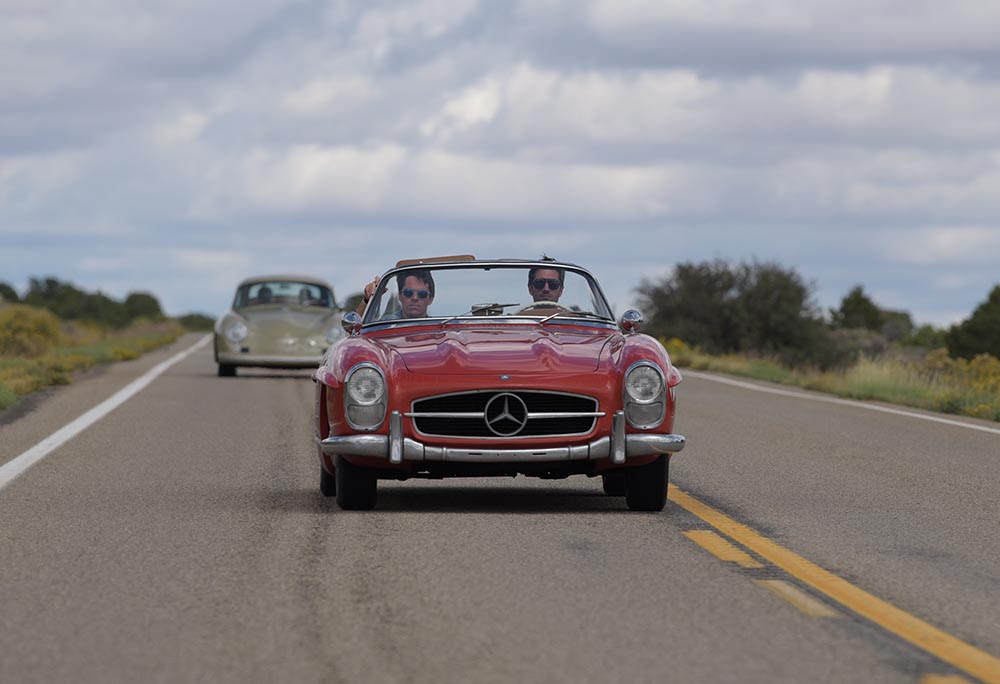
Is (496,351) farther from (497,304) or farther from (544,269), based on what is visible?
(544,269)

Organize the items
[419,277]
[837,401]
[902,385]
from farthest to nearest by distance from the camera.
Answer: [902,385] → [837,401] → [419,277]

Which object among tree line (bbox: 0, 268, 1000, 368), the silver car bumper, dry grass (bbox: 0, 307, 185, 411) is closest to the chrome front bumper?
dry grass (bbox: 0, 307, 185, 411)

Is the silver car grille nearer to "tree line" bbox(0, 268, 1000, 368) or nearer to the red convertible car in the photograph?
the red convertible car

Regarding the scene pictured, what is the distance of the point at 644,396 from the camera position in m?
9.23

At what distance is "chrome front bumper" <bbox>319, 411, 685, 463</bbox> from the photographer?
8938mm

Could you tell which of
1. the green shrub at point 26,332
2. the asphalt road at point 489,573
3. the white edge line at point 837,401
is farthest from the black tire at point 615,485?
the green shrub at point 26,332

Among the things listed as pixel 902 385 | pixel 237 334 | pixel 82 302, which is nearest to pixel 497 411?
pixel 902 385

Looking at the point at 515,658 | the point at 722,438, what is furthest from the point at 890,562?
the point at 722,438

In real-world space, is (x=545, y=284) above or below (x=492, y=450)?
above

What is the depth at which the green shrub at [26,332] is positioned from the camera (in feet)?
110

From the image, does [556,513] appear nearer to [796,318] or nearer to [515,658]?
[515,658]

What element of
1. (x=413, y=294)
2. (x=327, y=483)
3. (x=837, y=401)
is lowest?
(x=837, y=401)

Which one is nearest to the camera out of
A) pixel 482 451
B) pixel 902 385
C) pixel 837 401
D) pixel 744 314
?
pixel 482 451

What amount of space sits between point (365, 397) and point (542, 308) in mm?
1879
